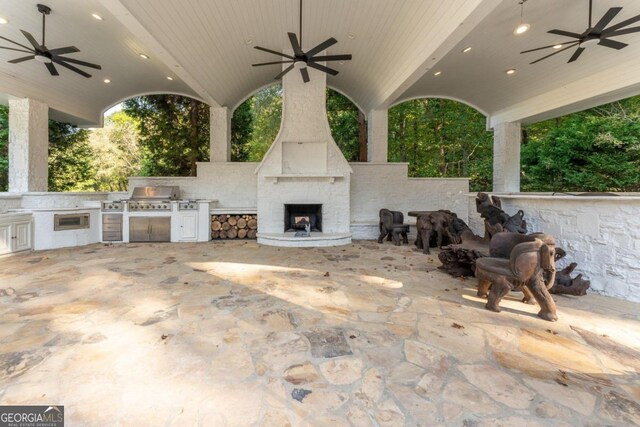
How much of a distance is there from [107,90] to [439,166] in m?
11.7

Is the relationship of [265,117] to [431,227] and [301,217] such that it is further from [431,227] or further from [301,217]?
[431,227]

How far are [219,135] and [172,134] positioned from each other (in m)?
2.77

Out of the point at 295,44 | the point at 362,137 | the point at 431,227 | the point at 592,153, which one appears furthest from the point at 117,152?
the point at 592,153

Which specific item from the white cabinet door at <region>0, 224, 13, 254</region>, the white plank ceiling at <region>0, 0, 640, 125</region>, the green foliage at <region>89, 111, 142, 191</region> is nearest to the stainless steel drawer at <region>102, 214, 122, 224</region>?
the white cabinet door at <region>0, 224, 13, 254</region>

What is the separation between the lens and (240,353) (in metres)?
1.86

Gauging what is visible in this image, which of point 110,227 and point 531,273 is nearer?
point 531,273

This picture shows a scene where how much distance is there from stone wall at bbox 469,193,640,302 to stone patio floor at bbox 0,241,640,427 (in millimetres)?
272

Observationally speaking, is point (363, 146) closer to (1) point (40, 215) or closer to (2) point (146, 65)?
(2) point (146, 65)

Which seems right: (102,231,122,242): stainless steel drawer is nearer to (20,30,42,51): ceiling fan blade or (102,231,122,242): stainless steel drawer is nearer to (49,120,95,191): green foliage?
(20,30,42,51): ceiling fan blade

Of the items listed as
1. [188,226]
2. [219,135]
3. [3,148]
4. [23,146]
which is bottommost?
[188,226]

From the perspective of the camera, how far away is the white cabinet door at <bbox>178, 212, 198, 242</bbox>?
6.34 meters

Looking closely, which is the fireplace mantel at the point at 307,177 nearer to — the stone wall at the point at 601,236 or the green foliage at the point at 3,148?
the stone wall at the point at 601,236

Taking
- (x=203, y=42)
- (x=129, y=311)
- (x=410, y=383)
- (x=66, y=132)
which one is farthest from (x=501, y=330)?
(x=66, y=132)

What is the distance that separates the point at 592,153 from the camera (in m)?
8.48
